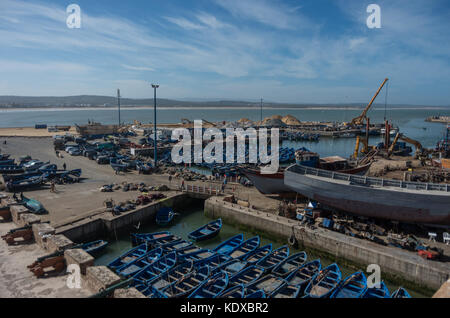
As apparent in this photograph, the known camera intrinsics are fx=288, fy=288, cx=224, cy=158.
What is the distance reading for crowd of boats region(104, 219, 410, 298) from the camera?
1280 cm

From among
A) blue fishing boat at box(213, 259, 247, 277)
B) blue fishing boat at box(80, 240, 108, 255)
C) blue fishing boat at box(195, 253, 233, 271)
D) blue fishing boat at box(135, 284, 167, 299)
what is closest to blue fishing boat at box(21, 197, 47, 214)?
blue fishing boat at box(80, 240, 108, 255)

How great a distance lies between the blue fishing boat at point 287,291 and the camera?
12.7 meters

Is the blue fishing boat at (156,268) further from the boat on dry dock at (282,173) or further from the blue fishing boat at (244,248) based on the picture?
the boat on dry dock at (282,173)

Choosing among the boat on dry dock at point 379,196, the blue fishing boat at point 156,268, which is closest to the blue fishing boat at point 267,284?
the blue fishing boat at point 156,268

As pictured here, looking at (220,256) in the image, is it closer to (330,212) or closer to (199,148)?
(330,212)

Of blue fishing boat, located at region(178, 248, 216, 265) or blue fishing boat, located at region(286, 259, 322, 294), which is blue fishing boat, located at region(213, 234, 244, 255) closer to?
blue fishing boat, located at region(178, 248, 216, 265)

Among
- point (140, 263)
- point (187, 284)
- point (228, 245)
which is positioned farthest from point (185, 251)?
point (187, 284)

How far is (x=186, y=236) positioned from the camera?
20.5 m

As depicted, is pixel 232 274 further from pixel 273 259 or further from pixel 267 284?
pixel 273 259

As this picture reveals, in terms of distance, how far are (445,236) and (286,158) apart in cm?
3131

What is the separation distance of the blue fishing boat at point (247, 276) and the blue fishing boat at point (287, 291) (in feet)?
4.13

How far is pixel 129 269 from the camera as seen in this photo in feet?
48.7
